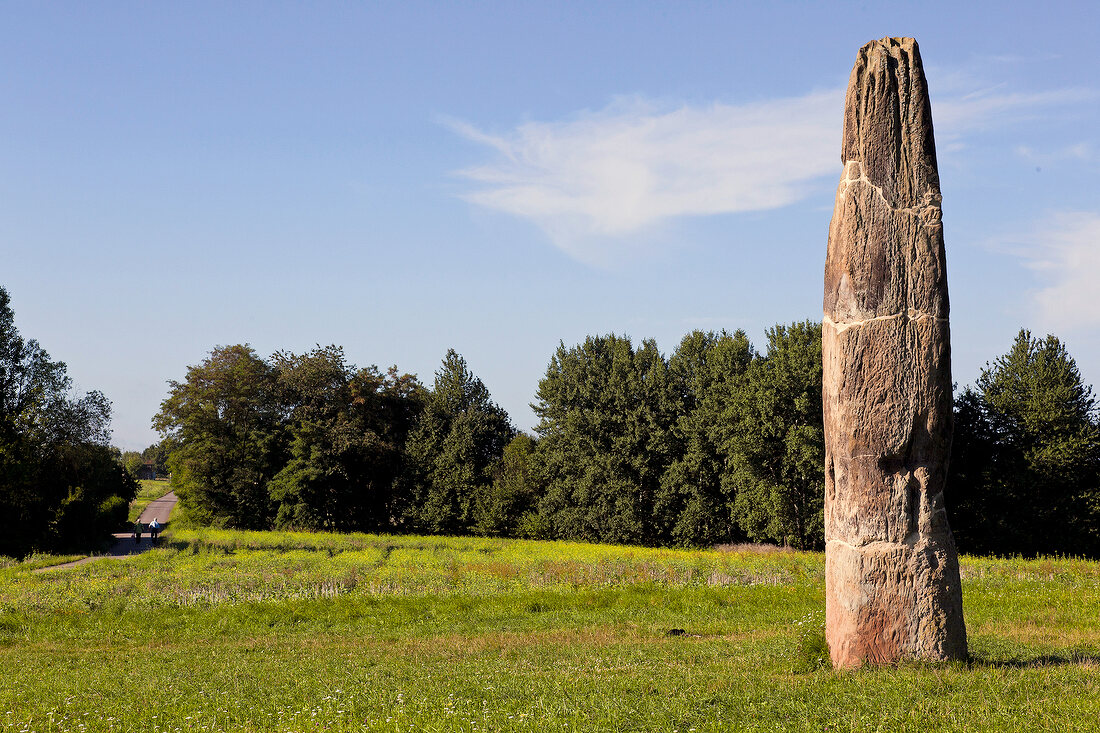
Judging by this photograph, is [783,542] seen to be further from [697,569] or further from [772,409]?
[697,569]

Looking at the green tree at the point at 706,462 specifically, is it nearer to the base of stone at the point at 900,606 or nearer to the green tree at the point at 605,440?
the green tree at the point at 605,440

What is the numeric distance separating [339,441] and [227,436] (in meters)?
13.6

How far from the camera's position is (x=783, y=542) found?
52.3 m

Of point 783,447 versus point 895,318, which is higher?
point 783,447

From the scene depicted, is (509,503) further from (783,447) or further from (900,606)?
(900,606)

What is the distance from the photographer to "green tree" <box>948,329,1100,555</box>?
Answer: 153 ft

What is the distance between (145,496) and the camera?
132m

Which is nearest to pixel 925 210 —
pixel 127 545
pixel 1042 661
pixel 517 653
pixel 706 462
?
pixel 1042 661

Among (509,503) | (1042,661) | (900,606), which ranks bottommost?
(1042,661)

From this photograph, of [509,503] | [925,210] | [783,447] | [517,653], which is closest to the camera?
[925,210]

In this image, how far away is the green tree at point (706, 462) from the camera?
56.4 m

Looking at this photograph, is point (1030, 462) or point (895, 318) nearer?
point (895, 318)

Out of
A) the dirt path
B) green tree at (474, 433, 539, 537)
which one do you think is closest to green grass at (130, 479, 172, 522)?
the dirt path

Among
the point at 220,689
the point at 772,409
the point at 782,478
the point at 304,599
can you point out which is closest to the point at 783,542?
the point at 782,478
